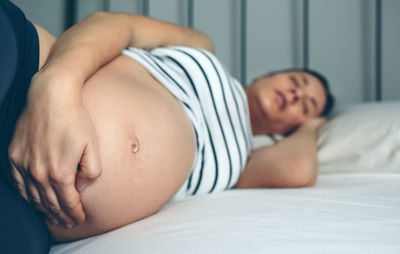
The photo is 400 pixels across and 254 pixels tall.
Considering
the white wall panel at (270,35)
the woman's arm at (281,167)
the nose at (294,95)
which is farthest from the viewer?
the white wall panel at (270,35)

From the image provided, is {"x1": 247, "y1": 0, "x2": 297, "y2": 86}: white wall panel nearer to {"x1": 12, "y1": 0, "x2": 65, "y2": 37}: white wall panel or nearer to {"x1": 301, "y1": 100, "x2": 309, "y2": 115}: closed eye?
{"x1": 301, "y1": 100, "x2": 309, "y2": 115}: closed eye

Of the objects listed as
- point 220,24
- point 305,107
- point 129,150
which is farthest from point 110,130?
point 220,24

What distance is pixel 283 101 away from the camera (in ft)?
4.32

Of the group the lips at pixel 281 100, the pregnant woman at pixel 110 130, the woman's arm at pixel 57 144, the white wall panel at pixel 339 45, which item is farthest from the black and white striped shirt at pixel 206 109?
the white wall panel at pixel 339 45

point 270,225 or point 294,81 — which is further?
point 294,81

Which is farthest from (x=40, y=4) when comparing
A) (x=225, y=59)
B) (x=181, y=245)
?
(x=181, y=245)

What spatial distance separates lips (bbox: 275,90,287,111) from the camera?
1.31 metres

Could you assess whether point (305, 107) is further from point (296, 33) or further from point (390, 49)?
point (390, 49)

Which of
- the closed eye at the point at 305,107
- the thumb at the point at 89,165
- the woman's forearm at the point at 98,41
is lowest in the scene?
the closed eye at the point at 305,107

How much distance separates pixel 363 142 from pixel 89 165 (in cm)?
94

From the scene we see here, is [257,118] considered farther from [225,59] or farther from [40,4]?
[40,4]

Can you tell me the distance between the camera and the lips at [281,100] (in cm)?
131

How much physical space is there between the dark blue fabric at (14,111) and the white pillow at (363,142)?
0.91 meters

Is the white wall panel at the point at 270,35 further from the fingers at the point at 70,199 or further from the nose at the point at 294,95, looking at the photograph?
the fingers at the point at 70,199
